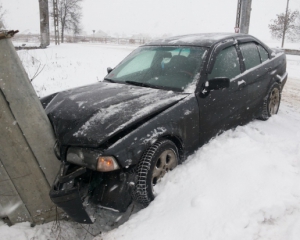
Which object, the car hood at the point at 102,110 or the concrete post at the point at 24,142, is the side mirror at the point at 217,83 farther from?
the concrete post at the point at 24,142

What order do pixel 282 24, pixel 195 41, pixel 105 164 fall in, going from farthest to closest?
1. pixel 282 24
2. pixel 195 41
3. pixel 105 164

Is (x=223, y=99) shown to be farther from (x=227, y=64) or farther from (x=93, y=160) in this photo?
(x=93, y=160)

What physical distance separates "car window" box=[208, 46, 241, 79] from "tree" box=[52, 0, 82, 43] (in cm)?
3975

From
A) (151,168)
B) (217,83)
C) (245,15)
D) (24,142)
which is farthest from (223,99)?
(245,15)

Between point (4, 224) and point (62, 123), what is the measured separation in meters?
1.13

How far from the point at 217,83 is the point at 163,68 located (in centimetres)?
81

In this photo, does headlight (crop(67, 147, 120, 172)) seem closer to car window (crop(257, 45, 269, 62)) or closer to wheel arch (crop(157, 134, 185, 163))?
wheel arch (crop(157, 134, 185, 163))

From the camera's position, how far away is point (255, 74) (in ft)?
13.3

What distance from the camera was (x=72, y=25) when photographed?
41.4 meters

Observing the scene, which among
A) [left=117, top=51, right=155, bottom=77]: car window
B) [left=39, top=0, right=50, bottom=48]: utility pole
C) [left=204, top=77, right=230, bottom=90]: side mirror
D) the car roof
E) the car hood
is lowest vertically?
the car hood

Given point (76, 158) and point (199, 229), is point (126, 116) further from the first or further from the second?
point (199, 229)

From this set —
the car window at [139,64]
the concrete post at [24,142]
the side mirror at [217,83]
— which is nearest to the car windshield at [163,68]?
the car window at [139,64]

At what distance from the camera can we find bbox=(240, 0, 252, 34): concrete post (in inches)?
583

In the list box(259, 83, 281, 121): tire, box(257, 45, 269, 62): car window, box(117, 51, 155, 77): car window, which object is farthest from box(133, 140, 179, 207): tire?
box(257, 45, 269, 62): car window
